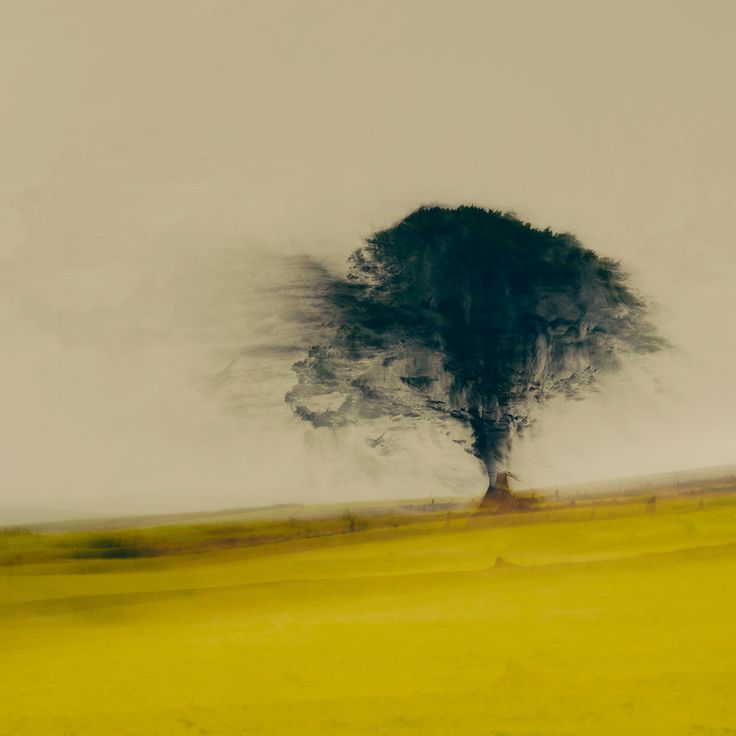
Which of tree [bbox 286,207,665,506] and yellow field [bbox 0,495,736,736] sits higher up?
tree [bbox 286,207,665,506]

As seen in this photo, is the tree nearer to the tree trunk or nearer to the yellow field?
the tree trunk

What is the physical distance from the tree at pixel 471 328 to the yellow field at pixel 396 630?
237 mm

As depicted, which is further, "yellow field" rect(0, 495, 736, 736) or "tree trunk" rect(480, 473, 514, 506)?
"tree trunk" rect(480, 473, 514, 506)

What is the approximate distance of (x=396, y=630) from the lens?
5.66ft

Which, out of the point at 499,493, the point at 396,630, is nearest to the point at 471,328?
the point at 499,493

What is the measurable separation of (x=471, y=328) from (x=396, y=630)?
2.27 feet

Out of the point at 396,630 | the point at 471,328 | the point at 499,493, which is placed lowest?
the point at 396,630

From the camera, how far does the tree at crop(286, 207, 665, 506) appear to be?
188 centimetres

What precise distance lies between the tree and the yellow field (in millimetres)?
237

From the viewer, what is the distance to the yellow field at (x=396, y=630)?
1599mm

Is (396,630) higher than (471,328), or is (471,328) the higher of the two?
(471,328)

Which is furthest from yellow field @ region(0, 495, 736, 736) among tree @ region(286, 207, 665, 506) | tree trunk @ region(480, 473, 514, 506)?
tree @ region(286, 207, 665, 506)

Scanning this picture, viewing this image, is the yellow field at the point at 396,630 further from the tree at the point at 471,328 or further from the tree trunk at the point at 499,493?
the tree at the point at 471,328

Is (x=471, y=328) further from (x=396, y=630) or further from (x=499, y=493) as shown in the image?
(x=396, y=630)
